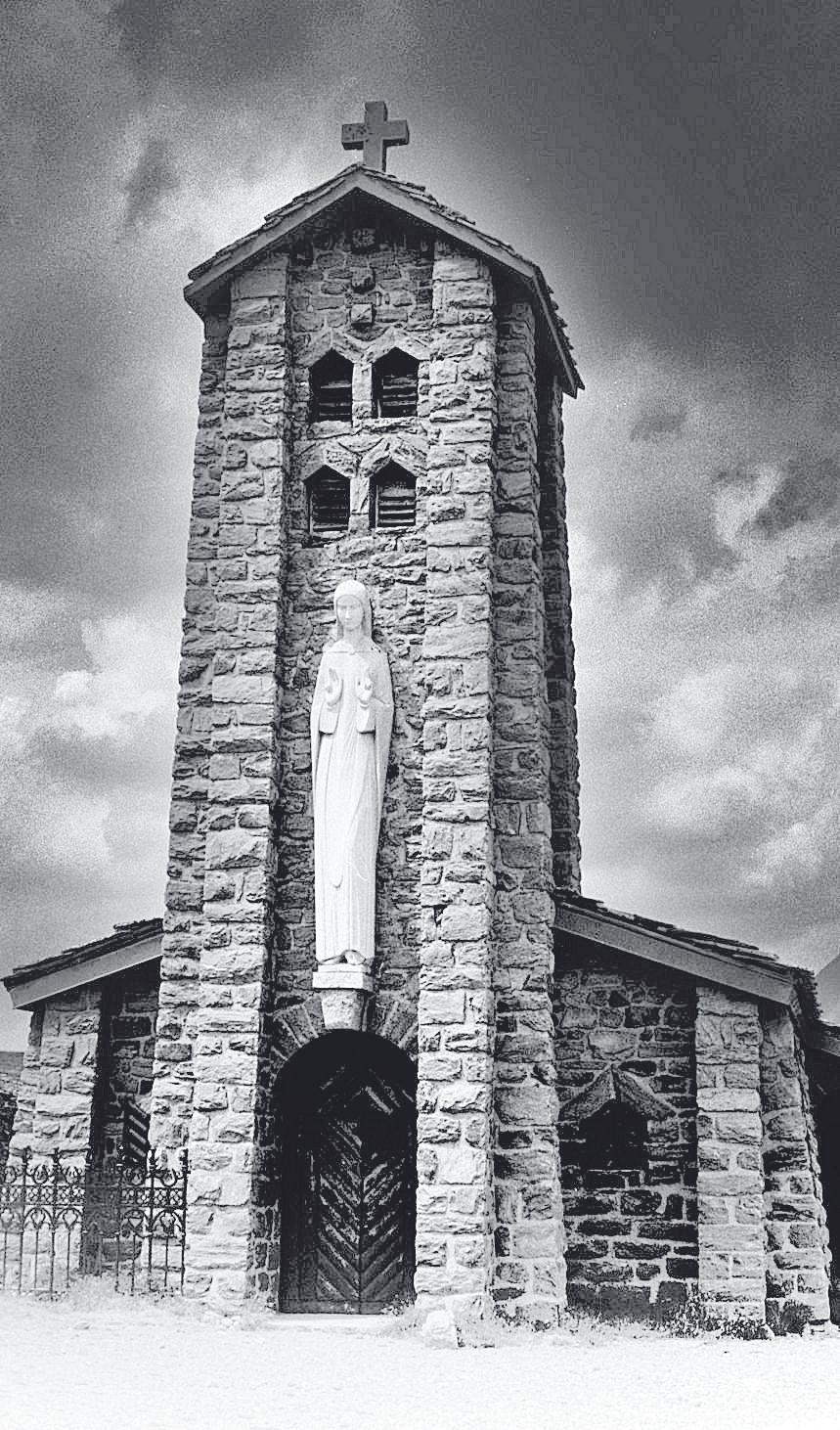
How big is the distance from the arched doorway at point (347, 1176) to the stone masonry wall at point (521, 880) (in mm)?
874

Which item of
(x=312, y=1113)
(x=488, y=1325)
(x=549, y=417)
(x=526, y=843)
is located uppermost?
(x=549, y=417)

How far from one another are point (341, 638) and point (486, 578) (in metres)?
1.34

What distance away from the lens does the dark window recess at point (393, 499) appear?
14188 millimetres

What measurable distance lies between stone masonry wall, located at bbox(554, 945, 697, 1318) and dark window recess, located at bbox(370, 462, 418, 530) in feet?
13.5

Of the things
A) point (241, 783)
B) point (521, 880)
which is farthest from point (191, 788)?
point (521, 880)

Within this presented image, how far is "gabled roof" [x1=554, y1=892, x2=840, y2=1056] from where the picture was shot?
13039 millimetres

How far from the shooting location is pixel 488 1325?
1179 cm

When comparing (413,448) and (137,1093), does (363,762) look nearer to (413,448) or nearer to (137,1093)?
(413,448)

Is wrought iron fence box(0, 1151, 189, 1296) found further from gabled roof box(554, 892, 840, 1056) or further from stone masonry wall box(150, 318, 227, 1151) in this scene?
gabled roof box(554, 892, 840, 1056)

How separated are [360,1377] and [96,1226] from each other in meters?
4.13

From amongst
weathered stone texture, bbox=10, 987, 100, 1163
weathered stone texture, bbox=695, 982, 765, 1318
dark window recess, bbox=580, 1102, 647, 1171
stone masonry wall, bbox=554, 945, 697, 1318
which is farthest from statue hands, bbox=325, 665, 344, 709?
dark window recess, bbox=580, 1102, 647, 1171

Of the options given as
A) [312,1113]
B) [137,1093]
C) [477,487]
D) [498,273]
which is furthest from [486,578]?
[137,1093]

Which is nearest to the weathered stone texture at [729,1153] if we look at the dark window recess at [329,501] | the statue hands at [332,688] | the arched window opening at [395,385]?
the statue hands at [332,688]

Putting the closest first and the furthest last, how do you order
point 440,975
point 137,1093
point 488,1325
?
1. point 488,1325
2. point 440,975
3. point 137,1093
